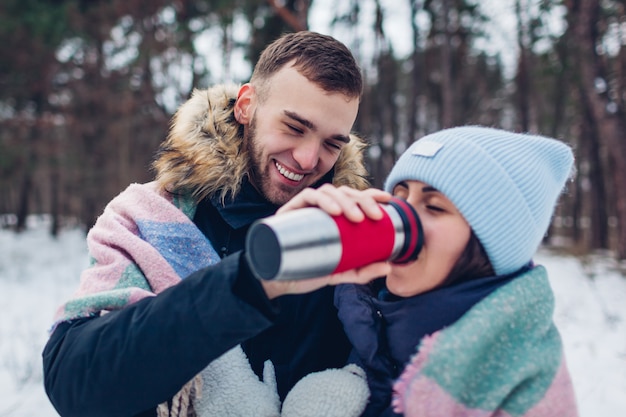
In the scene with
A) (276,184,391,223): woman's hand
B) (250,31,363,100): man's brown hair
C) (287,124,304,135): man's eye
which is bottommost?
(276,184,391,223): woman's hand

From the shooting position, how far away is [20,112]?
41.8 feet

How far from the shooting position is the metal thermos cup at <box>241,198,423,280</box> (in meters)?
0.82

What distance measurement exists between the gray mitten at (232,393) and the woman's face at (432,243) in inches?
18.8

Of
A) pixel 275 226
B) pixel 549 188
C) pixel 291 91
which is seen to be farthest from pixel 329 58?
pixel 275 226

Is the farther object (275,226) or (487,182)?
(487,182)

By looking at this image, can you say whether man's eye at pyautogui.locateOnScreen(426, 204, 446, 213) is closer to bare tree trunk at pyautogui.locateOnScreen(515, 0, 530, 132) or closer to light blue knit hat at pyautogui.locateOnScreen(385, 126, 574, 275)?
light blue knit hat at pyautogui.locateOnScreen(385, 126, 574, 275)

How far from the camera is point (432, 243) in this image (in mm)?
1258

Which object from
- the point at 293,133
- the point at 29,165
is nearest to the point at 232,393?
the point at 293,133

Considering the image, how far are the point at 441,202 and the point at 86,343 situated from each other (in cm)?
96

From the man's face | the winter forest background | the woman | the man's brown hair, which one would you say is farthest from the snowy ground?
the man's brown hair

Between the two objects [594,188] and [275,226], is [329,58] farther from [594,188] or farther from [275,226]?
[594,188]

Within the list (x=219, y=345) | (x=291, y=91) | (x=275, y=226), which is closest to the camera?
(x=275, y=226)

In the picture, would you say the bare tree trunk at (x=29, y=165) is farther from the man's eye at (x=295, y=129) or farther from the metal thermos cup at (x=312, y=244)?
the metal thermos cup at (x=312, y=244)

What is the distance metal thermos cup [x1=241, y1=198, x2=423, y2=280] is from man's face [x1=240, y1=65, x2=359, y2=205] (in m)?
0.72
